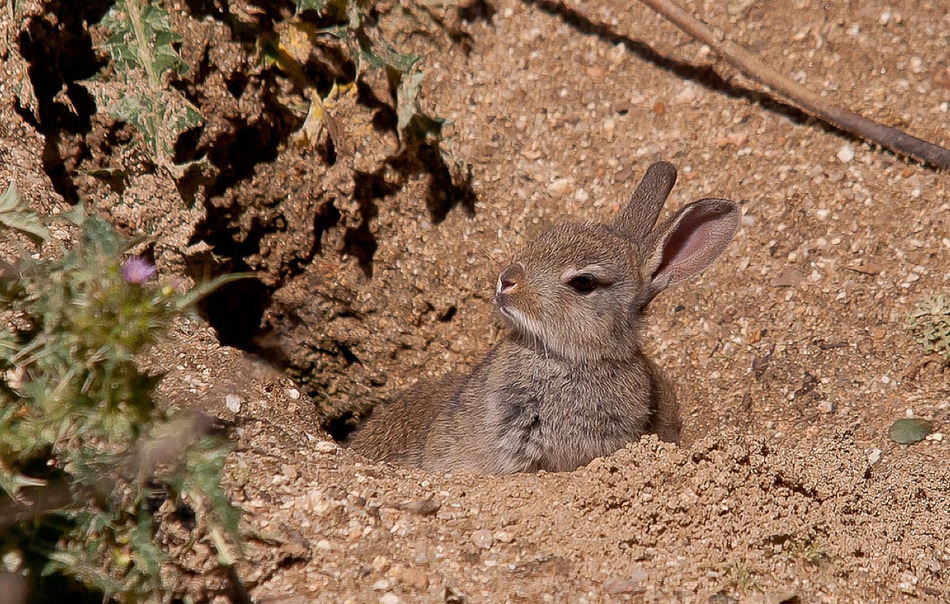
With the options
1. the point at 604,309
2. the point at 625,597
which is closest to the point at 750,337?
the point at 604,309

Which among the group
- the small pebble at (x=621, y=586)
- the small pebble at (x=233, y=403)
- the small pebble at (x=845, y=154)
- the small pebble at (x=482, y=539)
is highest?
the small pebble at (x=845, y=154)

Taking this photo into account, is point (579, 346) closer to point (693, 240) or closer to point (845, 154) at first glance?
point (693, 240)

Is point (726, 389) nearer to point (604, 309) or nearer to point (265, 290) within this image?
point (604, 309)

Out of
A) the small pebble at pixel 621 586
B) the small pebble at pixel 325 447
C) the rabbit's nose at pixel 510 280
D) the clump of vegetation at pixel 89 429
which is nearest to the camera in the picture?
the clump of vegetation at pixel 89 429

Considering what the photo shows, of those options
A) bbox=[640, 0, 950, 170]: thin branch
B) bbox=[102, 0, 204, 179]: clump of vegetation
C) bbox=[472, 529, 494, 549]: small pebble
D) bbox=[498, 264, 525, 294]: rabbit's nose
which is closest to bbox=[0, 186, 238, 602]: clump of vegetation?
bbox=[472, 529, 494, 549]: small pebble

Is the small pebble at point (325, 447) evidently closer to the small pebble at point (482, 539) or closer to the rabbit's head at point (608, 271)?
the small pebble at point (482, 539)

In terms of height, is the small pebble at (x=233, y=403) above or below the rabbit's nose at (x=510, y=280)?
below

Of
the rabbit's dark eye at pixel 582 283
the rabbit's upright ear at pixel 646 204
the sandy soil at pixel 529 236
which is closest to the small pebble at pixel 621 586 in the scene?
the sandy soil at pixel 529 236
